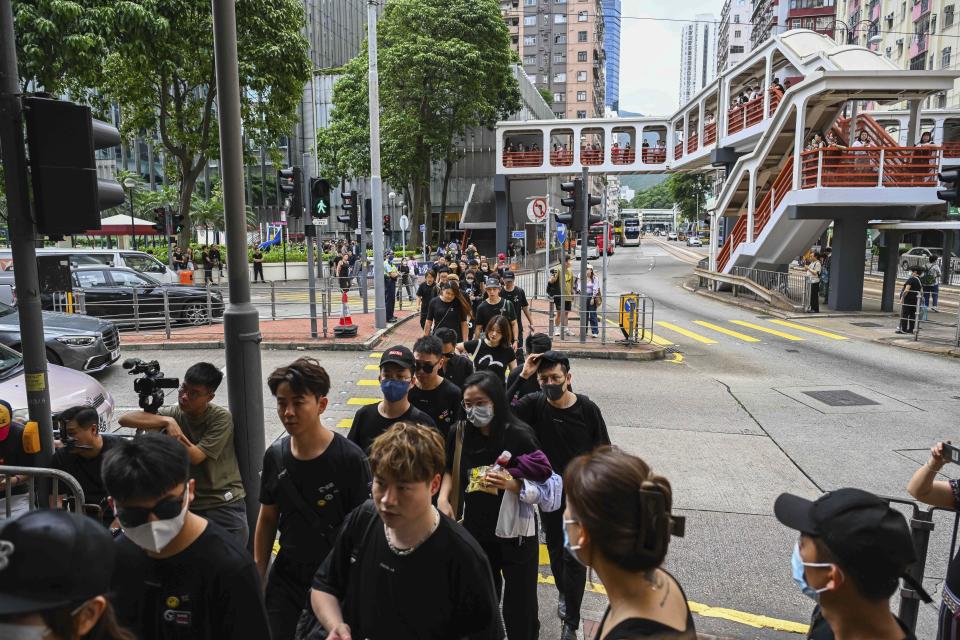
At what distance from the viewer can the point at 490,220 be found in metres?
54.8

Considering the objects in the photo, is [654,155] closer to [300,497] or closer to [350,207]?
[350,207]

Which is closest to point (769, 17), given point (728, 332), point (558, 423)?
point (728, 332)

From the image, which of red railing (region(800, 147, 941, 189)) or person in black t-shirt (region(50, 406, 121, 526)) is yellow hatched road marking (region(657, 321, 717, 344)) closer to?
red railing (region(800, 147, 941, 189))

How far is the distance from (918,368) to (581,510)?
13.9 m

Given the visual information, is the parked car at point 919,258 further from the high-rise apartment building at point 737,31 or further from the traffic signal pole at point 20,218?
the high-rise apartment building at point 737,31

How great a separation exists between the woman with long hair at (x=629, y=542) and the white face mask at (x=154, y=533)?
1395mm

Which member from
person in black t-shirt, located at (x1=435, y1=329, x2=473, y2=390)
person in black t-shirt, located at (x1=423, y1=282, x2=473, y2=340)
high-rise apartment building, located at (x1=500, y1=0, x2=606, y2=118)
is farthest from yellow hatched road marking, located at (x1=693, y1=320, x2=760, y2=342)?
high-rise apartment building, located at (x1=500, y1=0, x2=606, y2=118)

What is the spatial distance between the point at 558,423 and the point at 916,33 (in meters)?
52.5

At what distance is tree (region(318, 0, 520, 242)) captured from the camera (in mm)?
40250

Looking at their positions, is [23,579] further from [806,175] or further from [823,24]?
[823,24]

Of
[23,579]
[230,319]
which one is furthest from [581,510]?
[230,319]

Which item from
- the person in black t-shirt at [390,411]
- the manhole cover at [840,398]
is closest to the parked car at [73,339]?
the person in black t-shirt at [390,411]

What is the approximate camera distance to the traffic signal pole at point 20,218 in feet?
13.1

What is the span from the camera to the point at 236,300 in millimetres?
5004
